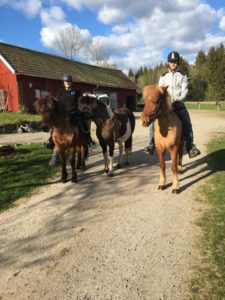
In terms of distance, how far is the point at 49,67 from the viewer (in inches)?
1259

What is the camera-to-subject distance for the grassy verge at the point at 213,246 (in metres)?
3.52

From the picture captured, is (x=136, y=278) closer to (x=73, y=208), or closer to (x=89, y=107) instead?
(x=73, y=208)

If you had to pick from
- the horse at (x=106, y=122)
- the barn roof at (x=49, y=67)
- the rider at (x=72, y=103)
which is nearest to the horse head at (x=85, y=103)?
the horse at (x=106, y=122)

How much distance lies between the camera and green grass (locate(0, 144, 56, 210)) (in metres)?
6.99

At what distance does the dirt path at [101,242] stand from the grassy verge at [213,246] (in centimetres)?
14

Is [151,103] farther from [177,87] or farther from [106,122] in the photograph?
[106,122]

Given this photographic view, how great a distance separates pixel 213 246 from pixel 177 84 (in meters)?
3.83

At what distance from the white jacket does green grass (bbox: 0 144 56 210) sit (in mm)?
→ 3639

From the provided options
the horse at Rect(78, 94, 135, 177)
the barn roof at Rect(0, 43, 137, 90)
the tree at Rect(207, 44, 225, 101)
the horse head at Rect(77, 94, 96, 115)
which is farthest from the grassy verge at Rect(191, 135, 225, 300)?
the tree at Rect(207, 44, 225, 101)

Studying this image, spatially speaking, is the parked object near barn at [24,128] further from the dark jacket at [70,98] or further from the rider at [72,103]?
the dark jacket at [70,98]

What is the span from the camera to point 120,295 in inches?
138

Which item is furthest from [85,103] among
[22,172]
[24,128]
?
[24,128]

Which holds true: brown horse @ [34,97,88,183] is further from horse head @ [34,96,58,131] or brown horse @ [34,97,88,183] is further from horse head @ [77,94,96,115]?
horse head @ [77,94,96,115]

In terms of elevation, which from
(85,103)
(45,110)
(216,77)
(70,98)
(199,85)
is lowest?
(45,110)
